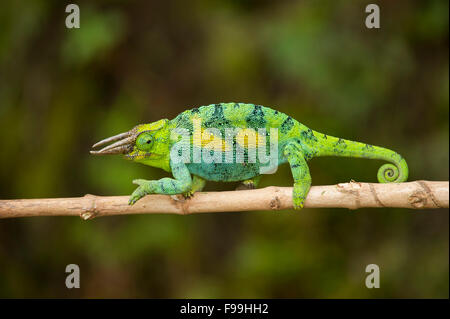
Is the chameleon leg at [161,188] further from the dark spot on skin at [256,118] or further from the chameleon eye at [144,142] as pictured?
the dark spot on skin at [256,118]

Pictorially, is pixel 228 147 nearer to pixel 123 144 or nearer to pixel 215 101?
pixel 123 144

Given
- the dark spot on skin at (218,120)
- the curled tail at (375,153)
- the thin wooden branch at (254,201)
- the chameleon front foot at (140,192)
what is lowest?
the thin wooden branch at (254,201)

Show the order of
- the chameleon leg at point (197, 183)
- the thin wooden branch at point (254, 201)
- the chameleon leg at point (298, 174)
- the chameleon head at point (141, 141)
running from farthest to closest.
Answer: the chameleon leg at point (197, 183), the chameleon head at point (141, 141), the chameleon leg at point (298, 174), the thin wooden branch at point (254, 201)

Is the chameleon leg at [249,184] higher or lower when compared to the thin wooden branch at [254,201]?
higher

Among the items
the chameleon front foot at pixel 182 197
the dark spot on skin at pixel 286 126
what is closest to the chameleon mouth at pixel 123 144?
the chameleon front foot at pixel 182 197

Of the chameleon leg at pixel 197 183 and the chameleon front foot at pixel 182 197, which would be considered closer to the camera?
the chameleon front foot at pixel 182 197

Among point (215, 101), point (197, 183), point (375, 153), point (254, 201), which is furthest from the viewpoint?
point (215, 101)

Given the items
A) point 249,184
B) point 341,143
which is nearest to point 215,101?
point 249,184

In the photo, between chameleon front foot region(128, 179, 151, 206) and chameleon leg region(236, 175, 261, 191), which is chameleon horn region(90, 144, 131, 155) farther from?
chameleon leg region(236, 175, 261, 191)

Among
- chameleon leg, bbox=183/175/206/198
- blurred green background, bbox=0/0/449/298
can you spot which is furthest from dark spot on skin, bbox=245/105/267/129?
blurred green background, bbox=0/0/449/298
